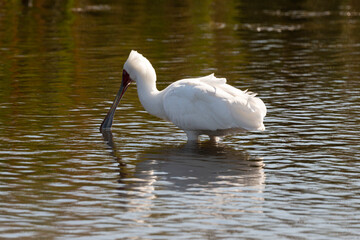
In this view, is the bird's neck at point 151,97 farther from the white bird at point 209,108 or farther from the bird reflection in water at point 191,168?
the bird reflection in water at point 191,168

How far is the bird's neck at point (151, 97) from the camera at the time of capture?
14.0 meters

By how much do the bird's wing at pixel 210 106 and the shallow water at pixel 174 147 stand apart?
42 centimetres

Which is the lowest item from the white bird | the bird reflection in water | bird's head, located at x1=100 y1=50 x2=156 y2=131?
the bird reflection in water

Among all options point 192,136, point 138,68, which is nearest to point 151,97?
point 138,68

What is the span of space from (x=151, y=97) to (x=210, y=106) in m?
1.20

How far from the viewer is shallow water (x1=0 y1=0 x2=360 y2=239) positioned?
9.49 metres

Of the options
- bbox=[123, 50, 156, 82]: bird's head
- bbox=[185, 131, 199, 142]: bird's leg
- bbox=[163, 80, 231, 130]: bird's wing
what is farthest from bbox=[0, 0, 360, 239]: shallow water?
bbox=[123, 50, 156, 82]: bird's head

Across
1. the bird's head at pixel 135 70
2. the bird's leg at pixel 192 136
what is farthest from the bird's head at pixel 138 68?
the bird's leg at pixel 192 136

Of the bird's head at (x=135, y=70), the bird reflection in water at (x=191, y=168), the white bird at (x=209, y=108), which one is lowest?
the bird reflection in water at (x=191, y=168)

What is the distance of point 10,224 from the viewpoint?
369 inches

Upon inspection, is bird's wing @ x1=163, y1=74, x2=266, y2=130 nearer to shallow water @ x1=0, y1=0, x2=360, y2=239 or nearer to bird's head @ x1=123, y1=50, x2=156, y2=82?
shallow water @ x1=0, y1=0, x2=360, y2=239

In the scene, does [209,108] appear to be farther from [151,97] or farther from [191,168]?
[191,168]

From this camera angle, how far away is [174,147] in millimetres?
13625

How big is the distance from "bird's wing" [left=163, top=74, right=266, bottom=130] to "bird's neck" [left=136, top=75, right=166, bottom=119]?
29 cm
